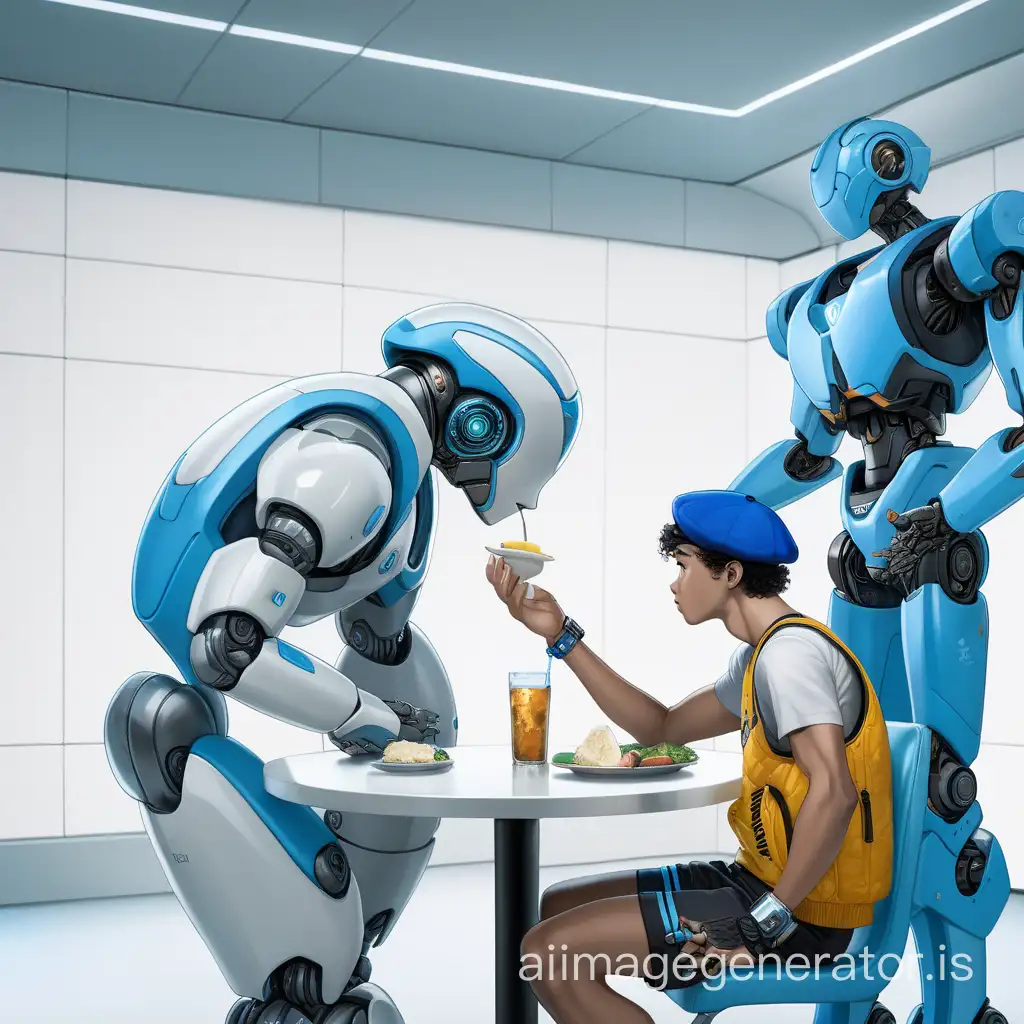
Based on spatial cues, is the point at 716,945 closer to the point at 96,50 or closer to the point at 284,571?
the point at 284,571

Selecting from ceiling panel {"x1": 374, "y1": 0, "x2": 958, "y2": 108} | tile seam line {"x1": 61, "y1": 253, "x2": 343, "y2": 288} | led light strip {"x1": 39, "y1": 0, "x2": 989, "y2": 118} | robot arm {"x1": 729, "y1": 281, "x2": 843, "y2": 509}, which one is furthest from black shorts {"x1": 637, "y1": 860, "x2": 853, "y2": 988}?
tile seam line {"x1": 61, "y1": 253, "x2": 343, "y2": 288}

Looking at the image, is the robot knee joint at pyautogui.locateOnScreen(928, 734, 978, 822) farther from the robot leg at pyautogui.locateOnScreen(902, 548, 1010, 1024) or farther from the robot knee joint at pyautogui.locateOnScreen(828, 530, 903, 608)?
the robot knee joint at pyautogui.locateOnScreen(828, 530, 903, 608)

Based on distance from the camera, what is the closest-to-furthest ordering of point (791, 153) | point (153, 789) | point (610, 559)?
point (153, 789)
point (791, 153)
point (610, 559)

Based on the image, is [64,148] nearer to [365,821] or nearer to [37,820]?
[37,820]

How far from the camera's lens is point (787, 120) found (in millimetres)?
5121

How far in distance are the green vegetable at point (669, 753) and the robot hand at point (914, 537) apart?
0.65 metres

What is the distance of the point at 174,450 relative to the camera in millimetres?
5125

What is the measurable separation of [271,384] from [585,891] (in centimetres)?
341

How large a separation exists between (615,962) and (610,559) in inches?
154

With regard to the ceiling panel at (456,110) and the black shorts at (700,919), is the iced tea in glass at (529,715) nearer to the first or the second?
the black shorts at (700,919)

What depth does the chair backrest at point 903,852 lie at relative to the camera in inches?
81.3

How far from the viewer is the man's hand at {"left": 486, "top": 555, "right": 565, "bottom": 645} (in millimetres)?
2564

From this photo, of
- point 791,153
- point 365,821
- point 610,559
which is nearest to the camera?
point 365,821

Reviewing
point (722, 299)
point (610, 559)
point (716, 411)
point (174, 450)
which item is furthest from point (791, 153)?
point (174, 450)
